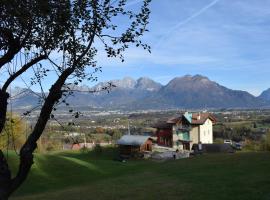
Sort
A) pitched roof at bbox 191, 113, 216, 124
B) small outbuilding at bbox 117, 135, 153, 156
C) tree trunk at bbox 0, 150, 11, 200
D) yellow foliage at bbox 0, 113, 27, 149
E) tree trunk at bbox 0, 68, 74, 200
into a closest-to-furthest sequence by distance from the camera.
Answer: tree trunk at bbox 0, 150, 11, 200, tree trunk at bbox 0, 68, 74, 200, yellow foliage at bbox 0, 113, 27, 149, small outbuilding at bbox 117, 135, 153, 156, pitched roof at bbox 191, 113, 216, 124

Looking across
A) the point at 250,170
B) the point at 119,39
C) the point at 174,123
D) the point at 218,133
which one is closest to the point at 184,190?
the point at 250,170

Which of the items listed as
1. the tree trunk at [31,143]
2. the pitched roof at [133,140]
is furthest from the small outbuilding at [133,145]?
the tree trunk at [31,143]

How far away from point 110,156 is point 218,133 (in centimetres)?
5404

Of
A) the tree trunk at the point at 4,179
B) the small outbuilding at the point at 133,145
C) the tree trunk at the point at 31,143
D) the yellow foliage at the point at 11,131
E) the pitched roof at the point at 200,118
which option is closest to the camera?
the tree trunk at the point at 4,179

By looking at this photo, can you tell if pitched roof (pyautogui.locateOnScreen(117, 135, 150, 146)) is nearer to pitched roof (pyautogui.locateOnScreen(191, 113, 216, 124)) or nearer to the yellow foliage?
pitched roof (pyautogui.locateOnScreen(191, 113, 216, 124))

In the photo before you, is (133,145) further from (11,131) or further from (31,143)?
(31,143)

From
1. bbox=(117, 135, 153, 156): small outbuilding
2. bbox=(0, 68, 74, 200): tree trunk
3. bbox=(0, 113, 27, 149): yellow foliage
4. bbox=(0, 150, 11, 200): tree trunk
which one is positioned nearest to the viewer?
bbox=(0, 150, 11, 200): tree trunk

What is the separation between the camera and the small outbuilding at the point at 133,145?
254 feet

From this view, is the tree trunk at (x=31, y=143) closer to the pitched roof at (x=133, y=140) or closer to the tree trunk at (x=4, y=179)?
the tree trunk at (x=4, y=179)

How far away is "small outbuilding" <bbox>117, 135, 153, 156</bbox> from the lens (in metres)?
77.4

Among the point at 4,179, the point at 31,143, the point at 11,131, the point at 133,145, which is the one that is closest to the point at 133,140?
the point at 133,145

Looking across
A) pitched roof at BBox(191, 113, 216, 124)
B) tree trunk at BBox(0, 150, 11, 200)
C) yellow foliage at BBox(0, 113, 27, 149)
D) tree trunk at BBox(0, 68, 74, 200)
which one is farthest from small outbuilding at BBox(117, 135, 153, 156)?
tree trunk at BBox(0, 150, 11, 200)

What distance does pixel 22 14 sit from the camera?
8.92 meters

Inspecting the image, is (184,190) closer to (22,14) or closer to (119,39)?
(119,39)
